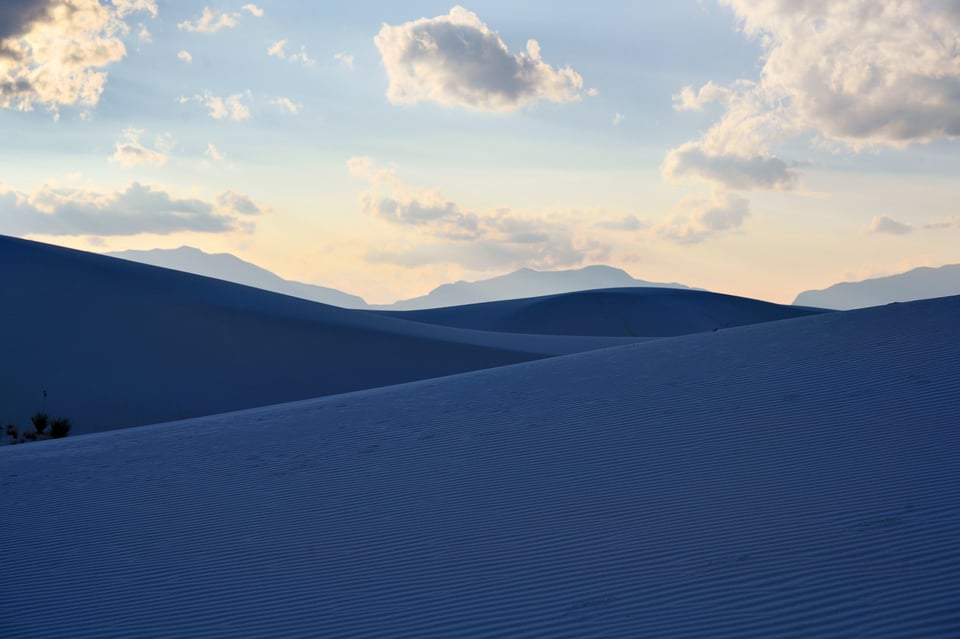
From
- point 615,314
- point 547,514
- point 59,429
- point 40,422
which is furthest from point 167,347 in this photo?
point 615,314

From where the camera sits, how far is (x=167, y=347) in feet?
67.8

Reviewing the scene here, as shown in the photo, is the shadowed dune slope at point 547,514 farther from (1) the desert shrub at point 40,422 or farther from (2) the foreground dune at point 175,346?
(2) the foreground dune at point 175,346

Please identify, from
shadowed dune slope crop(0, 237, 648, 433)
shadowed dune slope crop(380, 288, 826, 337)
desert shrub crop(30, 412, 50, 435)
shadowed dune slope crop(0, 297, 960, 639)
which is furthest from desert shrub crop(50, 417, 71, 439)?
shadowed dune slope crop(380, 288, 826, 337)

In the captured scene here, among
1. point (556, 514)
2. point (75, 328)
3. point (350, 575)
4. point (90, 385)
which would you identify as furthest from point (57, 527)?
point (75, 328)

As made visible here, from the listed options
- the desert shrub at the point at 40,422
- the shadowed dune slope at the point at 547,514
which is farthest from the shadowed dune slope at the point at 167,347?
the shadowed dune slope at the point at 547,514

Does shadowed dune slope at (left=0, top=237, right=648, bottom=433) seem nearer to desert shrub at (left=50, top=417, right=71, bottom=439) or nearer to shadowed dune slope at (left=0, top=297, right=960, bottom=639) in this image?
desert shrub at (left=50, top=417, right=71, bottom=439)

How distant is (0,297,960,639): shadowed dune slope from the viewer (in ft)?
14.7

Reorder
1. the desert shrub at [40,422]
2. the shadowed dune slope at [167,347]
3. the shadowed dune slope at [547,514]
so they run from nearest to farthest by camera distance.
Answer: the shadowed dune slope at [547,514]
the desert shrub at [40,422]
the shadowed dune slope at [167,347]

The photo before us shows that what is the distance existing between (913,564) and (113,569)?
4.65 m

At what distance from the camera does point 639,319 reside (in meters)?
53.0

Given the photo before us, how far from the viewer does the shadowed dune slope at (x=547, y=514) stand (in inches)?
176

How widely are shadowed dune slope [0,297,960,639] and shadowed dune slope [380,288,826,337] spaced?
40629 mm

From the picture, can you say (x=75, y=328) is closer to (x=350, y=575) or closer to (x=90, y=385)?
(x=90, y=385)

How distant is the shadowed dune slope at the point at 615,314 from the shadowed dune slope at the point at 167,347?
2376 centimetres
